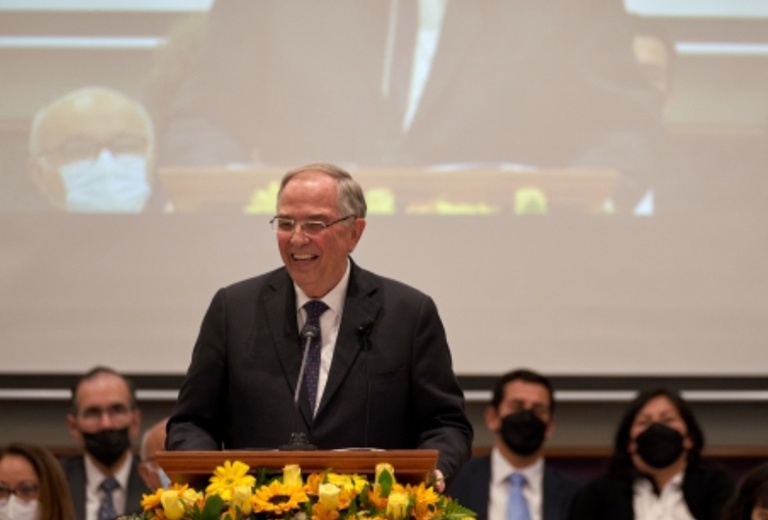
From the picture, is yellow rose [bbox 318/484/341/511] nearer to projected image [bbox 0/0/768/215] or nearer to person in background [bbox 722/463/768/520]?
person in background [bbox 722/463/768/520]

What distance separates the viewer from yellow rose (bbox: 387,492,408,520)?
223cm

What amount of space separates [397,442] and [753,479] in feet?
5.99

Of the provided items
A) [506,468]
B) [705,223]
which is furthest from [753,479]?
[705,223]

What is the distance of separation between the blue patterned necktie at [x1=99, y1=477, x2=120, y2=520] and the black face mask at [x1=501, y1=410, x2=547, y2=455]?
5.15 feet

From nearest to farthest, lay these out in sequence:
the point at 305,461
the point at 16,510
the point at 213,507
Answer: the point at 213,507 < the point at 305,461 < the point at 16,510

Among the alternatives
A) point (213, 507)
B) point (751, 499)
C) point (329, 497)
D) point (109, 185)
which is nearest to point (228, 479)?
point (213, 507)

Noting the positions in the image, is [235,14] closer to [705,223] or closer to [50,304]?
[50,304]

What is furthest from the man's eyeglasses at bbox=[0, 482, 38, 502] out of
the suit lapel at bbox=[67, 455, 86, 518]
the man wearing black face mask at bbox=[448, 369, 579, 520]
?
the man wearing black face mask at bbox=[448, 369, 579, 520]

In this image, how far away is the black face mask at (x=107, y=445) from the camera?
5.23 m

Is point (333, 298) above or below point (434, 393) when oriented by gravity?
above

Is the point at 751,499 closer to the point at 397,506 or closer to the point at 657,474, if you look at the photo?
the point at 657,474

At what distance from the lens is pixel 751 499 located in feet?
14.1

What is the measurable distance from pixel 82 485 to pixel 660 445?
89.9 inches

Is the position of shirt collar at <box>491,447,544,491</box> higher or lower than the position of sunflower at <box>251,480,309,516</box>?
higher
